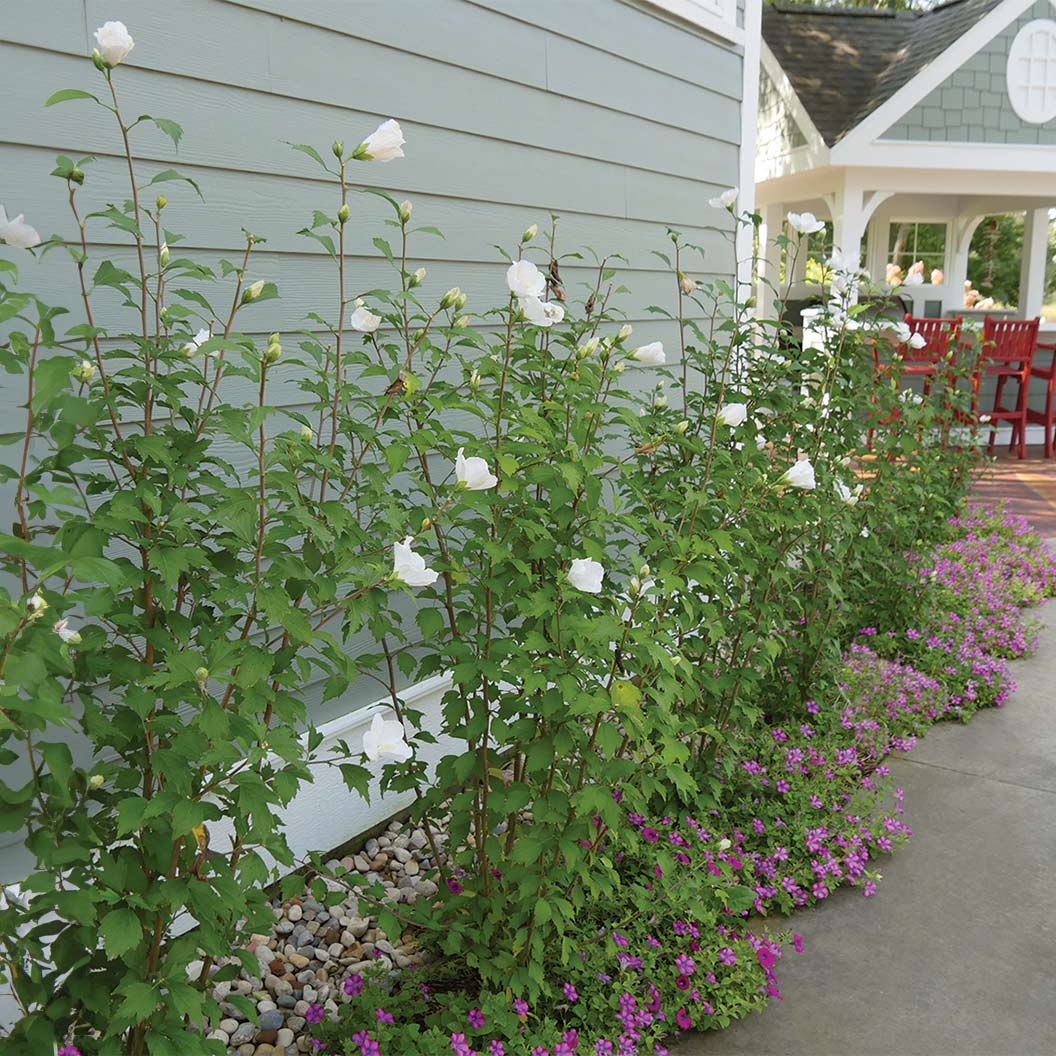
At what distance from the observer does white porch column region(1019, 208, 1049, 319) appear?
10.2 metres

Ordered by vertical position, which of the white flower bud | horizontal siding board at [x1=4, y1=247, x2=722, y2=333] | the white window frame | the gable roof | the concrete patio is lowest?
the concrete patio

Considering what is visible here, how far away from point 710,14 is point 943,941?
11.7 ft

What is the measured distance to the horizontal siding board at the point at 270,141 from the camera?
206cm

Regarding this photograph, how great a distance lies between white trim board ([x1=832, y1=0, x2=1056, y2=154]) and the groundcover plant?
620 centimetres

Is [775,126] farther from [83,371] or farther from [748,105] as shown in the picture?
[83,371]

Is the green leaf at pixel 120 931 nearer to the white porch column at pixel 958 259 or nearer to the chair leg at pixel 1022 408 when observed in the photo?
the chair leg at pixel 1022 408

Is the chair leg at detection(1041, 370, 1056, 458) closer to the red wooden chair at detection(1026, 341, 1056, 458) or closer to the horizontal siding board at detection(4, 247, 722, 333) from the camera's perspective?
the red wooden chair at detection(1026, 341, 1056, 458)

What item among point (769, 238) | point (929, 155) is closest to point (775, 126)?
point (929, 155)

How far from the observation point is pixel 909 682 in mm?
3902

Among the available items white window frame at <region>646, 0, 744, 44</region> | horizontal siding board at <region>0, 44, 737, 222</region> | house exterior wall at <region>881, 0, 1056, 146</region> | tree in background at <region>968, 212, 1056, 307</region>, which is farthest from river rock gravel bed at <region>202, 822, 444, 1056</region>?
tree in background at <region>968, 212, 1056, 307</region>

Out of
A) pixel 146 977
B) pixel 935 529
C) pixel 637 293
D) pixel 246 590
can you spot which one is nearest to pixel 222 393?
pixel 246 590

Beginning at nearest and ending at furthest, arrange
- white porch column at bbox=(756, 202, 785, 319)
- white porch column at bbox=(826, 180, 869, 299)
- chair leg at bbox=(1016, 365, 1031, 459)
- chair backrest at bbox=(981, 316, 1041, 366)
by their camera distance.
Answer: chair backrest at bbox=(981, 316, 1041, 366)
chair leg at bbox=(1016, 365, 1031, 459)
white porch column at bbox=(826, 180, 869, 299)
white porch column at bbox=(756, 202, 785, 319)

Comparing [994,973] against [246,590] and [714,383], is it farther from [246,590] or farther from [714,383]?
[246,590]

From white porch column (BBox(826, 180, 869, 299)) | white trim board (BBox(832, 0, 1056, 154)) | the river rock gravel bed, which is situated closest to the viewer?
the river rock gravel bed
